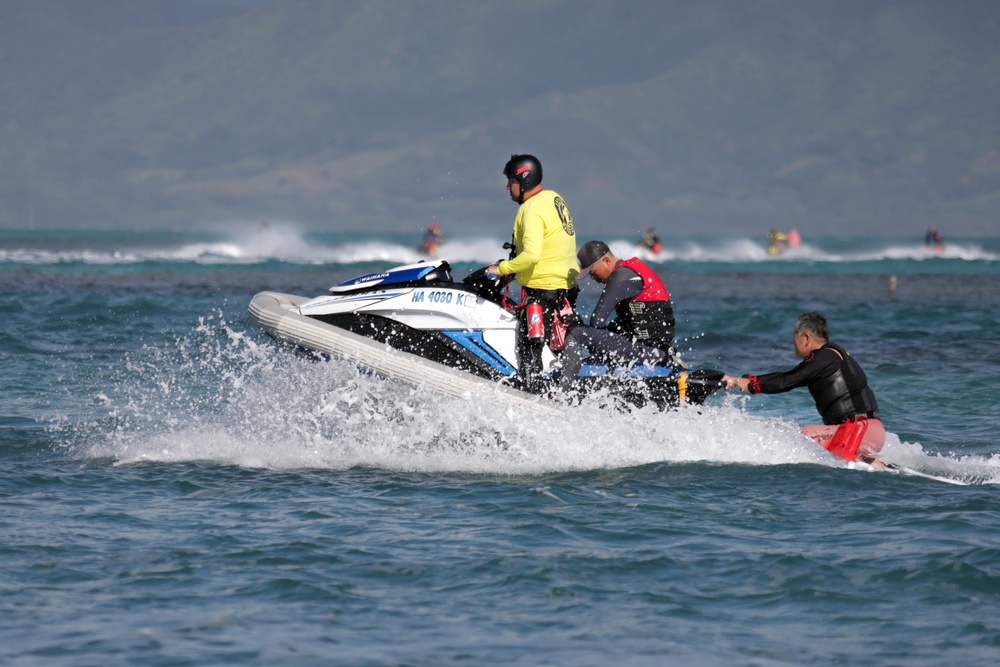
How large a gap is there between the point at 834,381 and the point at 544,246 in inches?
89.4

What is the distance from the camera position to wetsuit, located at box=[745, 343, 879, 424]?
876 centimetres

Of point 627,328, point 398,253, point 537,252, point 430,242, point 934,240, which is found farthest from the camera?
point 934,240

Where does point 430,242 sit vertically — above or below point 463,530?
above

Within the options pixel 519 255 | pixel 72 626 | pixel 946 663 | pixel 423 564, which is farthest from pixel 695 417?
pixel 72 626

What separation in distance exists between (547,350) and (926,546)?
3.08 m

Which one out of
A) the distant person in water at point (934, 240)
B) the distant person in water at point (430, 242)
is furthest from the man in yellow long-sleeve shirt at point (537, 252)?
the distant person in water at point (934, 240)

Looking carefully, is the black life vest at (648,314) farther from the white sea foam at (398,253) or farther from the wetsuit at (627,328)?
the white sea foam at (398,253)

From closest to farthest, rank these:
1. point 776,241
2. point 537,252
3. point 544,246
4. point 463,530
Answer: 1. point 463,530
2. point 537,252
3. point 544,246
4. point 776,241

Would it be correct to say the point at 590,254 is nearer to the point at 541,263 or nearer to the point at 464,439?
the point at 541,263

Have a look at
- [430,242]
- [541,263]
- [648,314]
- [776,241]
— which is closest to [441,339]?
[541,263]

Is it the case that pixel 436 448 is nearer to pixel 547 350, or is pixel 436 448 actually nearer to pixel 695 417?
pixel 547 350

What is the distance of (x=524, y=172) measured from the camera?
864cm

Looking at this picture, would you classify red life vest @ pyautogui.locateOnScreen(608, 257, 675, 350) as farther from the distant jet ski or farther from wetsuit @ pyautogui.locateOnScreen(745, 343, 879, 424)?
wetsuit @ pyautogui.locateOnScreen(745, 343, 879, 424)

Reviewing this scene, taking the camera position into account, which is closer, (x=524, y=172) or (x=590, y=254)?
(x=524, y=172)
